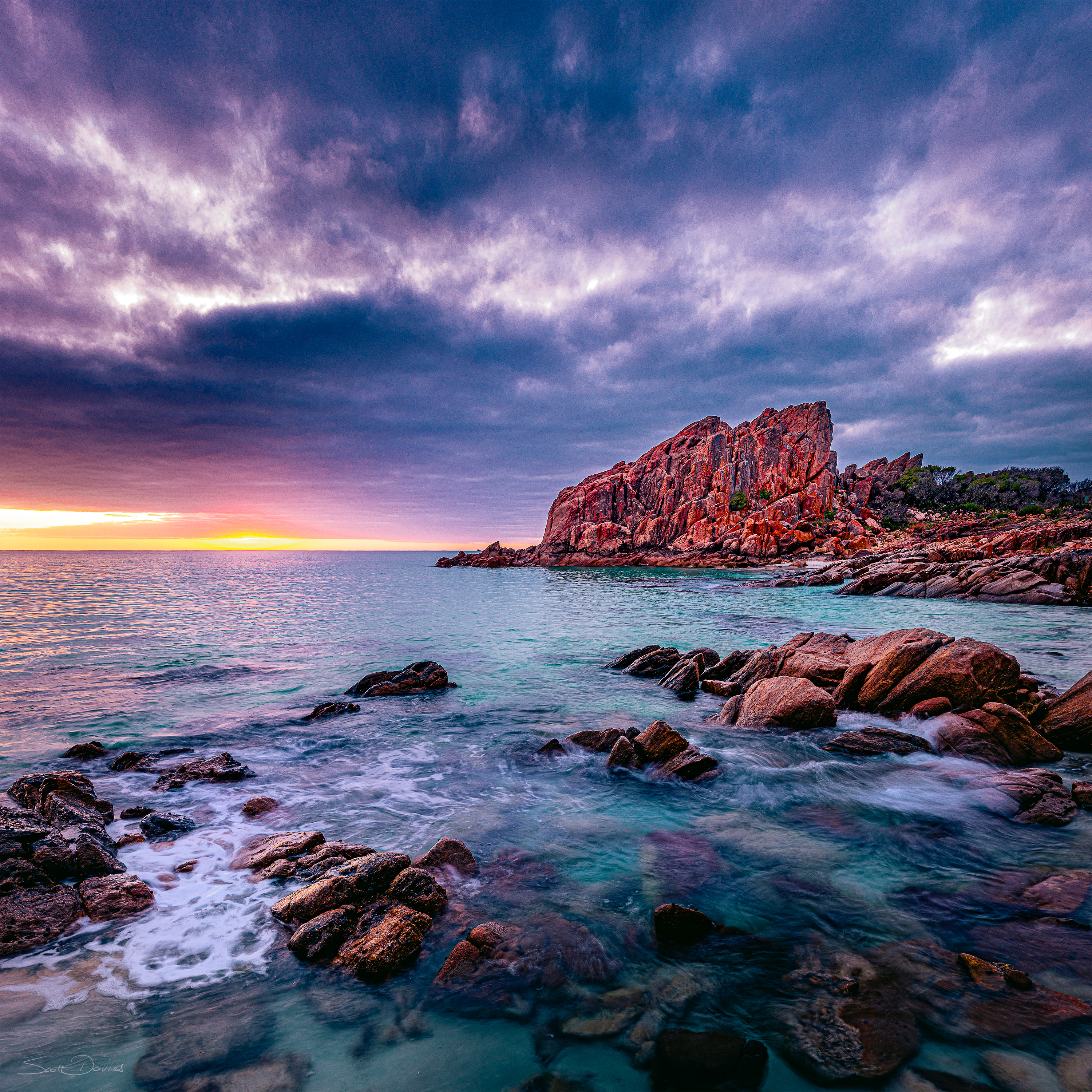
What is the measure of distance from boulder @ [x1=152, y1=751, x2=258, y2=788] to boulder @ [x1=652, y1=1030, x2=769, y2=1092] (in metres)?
9.28

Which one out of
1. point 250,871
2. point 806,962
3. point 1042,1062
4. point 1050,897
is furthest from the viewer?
point 250,871

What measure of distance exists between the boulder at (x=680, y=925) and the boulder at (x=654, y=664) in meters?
12.5

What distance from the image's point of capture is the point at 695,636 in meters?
25.7

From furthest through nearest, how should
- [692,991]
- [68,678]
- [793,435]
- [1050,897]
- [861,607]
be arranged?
1. [793,435]
2. [861,607]
3. [68,678]
4. [1050,897]
5. [692,991]

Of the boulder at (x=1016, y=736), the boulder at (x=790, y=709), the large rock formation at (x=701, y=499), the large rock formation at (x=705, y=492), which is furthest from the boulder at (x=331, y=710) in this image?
the large rock formation at (x=705, y=492)

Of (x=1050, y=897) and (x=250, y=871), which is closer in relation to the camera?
(x=1050, y=897)

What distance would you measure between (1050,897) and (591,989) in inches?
216

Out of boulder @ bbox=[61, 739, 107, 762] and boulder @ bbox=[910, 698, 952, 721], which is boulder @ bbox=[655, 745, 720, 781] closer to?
boulder @ bbox=[910, 698, 952, 721]

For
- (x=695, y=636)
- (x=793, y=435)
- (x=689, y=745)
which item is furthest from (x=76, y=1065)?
(x=793, y=435)

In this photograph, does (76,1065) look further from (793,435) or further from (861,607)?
(793,435)

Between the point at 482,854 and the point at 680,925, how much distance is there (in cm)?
295

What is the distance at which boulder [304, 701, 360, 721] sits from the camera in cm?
1405

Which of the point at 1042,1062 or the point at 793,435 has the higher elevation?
the point at 793,435

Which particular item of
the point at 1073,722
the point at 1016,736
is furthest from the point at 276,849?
the point at 1073,722
